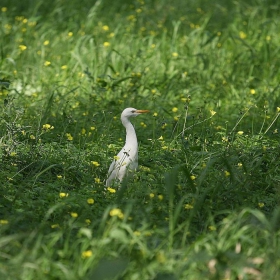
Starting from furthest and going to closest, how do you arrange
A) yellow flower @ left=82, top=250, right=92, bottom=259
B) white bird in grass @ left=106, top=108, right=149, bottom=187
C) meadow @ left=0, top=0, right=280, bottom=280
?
white bird in grass @ left=106, top=108, right=149, bottom=187 → meadow @ left=0, top=0, right=280, bottom=280 → yellow flower @ left=82, top=250, right=92, bottom=259

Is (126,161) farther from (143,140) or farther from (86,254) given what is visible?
(86,254)

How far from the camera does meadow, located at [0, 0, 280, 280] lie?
3508mm

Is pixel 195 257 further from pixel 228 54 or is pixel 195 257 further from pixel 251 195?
pixel 228 54

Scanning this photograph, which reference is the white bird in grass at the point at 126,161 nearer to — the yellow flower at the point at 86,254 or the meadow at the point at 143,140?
the meadow at the point at 143,140

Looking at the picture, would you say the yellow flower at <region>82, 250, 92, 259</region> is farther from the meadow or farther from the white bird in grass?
the white bird in grass

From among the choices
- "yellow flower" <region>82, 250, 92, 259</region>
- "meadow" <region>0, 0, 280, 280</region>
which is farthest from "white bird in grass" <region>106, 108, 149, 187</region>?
"yellow flower" <region>82, 250, 92, 259</region>

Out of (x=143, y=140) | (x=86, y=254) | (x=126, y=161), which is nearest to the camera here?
(x=86, y=254)

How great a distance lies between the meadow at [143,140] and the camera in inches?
138

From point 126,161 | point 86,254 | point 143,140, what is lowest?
point 143,140

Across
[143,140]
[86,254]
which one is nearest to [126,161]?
[143,140]

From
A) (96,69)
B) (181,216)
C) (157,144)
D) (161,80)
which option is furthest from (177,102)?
(181,216)

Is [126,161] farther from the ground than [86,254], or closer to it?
closer to it

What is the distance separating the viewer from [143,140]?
5.86 metres

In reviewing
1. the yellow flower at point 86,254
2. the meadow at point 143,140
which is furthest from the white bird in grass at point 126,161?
the yellow flower at point 86,254
